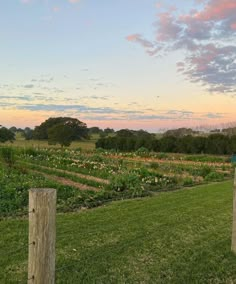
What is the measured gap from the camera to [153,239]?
6258mm

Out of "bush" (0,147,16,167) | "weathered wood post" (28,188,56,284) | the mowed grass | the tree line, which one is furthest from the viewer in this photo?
the tree line

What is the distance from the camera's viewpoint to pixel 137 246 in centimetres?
588

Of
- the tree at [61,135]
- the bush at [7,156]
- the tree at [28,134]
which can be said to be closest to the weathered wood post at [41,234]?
the bush at [7,156]

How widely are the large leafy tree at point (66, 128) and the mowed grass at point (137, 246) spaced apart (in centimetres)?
4509

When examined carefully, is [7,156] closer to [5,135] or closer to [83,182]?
[83,182]

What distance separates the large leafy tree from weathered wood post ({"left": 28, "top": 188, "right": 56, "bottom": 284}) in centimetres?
4967

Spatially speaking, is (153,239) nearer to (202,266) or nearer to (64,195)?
(202,266)

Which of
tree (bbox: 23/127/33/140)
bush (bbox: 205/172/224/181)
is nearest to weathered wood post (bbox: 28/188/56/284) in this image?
bush (bbox: 205/172/224/181)

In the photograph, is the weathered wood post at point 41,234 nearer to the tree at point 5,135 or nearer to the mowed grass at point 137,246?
the mowed grass at point 137,246

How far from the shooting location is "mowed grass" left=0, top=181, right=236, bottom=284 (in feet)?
A: 15.7

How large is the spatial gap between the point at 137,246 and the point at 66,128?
1875 inches

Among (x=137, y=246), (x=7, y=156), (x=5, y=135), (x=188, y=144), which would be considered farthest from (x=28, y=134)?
(x=137, y=246)

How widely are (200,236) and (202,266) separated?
1.47 metres

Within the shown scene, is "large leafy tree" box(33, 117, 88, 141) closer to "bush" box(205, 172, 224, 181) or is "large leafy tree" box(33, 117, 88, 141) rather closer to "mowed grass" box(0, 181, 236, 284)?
"bush" box(205, 172, 224, 181)
